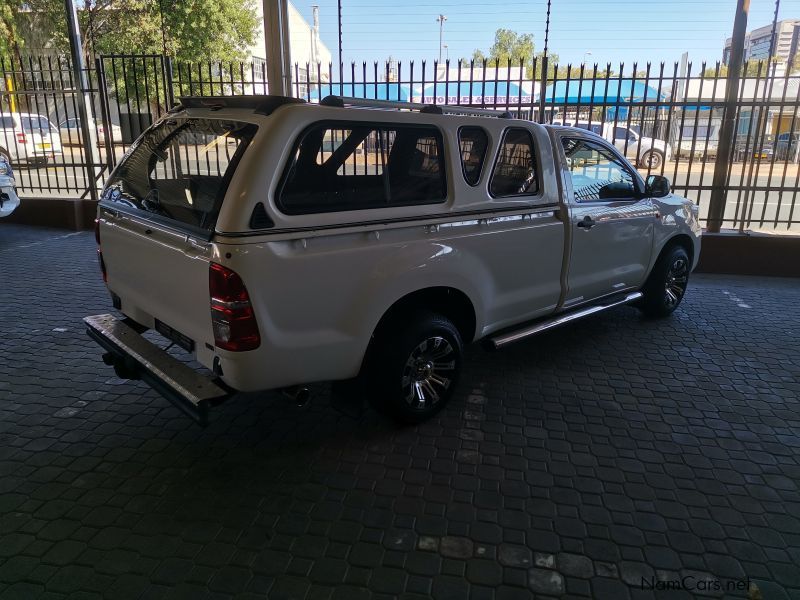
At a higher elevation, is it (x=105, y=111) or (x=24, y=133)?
(x=105, y=111)

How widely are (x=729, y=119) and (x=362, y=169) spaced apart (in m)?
6.71

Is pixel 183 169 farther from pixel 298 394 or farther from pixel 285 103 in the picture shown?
pixel 298 394

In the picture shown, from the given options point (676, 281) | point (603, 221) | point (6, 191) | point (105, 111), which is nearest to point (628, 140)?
point (676, 281)

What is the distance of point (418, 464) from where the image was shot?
3.40 meters

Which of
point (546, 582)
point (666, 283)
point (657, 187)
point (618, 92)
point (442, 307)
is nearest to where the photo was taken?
point (546, 582)

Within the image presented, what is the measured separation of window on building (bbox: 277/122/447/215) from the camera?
3.01 metres

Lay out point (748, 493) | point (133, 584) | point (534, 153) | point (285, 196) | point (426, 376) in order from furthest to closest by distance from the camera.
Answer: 1. point (534, 153)
2. point (426, 376)
3. point (748, 493)
4. point (285, 196)
5. point (133, 584)

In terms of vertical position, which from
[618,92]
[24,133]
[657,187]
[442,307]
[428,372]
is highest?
[618,92]

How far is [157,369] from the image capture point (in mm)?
3227

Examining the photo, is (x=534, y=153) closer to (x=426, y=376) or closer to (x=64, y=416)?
(x=426, y=376)

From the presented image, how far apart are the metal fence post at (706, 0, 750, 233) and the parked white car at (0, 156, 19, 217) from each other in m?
10.6

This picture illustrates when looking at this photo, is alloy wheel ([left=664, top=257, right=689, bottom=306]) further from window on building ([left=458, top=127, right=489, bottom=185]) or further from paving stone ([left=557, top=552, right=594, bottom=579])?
paving stone ([left=557, top=552, right=594, bottom=579])

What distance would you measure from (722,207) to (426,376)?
664 centimetres

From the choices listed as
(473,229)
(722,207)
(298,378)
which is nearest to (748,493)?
(473,229)
